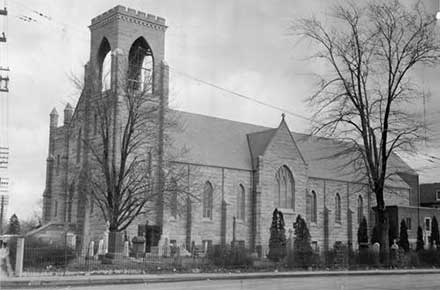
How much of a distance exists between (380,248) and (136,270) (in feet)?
36.3

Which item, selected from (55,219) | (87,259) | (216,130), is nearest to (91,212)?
(55,219)

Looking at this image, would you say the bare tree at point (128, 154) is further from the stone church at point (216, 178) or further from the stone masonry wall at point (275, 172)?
the stone masonry wall at point (275, 172)

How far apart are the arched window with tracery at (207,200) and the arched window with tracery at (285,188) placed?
5288mm

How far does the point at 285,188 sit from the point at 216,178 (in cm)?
563

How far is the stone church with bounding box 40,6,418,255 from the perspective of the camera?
38.2 meters

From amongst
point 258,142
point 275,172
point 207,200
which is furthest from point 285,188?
point 207,200

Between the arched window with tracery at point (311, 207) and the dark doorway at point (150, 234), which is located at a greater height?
the arched window with tracery at point (311, 207)

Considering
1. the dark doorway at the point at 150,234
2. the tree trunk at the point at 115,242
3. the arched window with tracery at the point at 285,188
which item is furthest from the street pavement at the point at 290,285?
the arched window with tracery at the point at 285,188

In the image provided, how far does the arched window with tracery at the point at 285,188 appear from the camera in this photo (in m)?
45.4

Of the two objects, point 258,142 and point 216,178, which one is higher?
point 258,142

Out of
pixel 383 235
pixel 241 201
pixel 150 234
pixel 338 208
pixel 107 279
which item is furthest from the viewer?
pixel 338 208

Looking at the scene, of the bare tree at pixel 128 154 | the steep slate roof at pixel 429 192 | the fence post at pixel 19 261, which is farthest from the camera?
the steep slate roof at pixel 429 192

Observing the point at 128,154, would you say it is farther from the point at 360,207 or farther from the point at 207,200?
the point at 360,207

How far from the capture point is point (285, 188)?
4581 centimetres
